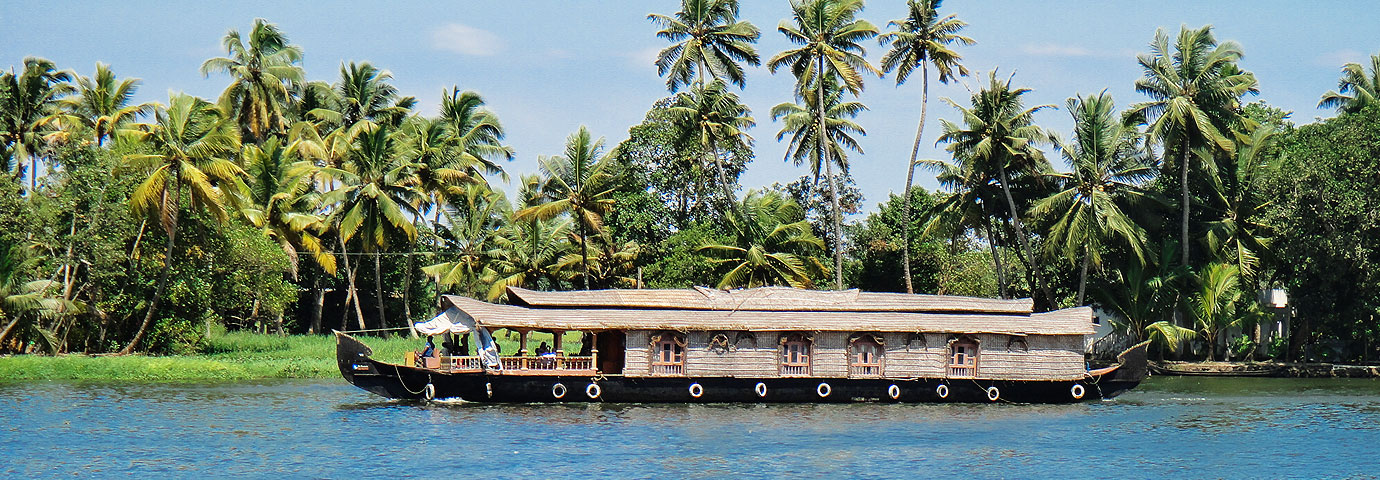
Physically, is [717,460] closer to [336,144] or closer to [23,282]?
[23,282]

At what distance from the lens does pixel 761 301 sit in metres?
25.2

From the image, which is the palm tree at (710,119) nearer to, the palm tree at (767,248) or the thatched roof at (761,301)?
the palm tree at (767,248)

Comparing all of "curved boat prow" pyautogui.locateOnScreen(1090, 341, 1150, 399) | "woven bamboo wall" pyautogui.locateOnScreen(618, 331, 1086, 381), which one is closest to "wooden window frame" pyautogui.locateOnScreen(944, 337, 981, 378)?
"woven bamboo wall" pyautogui.locateOnScreen(618, 331, 1086, 381)

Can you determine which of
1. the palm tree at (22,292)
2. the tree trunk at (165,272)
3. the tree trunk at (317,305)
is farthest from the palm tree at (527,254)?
the palm tree at (22,292)

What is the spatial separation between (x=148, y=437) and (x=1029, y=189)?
25.4m

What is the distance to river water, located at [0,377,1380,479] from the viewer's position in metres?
17.5

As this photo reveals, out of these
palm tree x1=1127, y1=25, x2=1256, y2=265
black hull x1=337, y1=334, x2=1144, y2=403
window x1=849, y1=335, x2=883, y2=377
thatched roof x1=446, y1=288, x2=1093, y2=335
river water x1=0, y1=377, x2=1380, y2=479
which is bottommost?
river water x1=0, y1=377, x2=1380, y2=479

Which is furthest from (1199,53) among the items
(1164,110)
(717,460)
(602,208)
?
(717,460)

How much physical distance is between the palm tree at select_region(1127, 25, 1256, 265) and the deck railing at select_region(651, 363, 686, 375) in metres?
16.2

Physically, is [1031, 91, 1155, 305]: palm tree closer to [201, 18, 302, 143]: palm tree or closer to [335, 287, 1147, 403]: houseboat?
[335, 287, 1147, 403]: houseboat

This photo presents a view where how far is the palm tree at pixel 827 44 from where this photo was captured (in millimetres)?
35406

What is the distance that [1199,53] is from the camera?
34.1 meters

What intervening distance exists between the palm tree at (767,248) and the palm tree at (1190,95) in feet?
31.3

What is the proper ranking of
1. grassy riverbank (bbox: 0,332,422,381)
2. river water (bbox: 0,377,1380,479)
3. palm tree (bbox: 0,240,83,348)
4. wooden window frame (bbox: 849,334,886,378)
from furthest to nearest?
grassy riverbank (bbox: 0,332,422,381) < palm tree (bbox: 0,240,83,348) < wooden window frame (bbox: 849,334,886,378) < river water (bbox: 0,377,1380,479)
